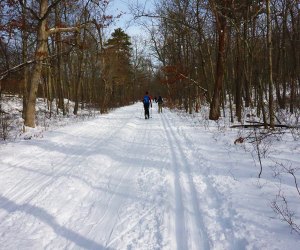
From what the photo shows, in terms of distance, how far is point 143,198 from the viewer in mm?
5312

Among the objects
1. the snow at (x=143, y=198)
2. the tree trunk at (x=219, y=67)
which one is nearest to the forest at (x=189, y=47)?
the tree trunk at (x=219, y=67)

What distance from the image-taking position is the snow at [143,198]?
3873 millimetres

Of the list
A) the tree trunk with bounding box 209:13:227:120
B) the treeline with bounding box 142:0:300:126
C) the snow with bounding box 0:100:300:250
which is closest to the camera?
the snow with bounding box 0:100:300:250

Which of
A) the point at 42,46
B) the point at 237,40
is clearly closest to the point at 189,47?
the point at 237,40

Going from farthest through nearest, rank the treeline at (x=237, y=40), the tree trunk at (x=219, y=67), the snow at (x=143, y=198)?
the tree trunk at (x=219, y=67) < the treeline at (x=237, y=40) < the snow at (x=143, y=198)

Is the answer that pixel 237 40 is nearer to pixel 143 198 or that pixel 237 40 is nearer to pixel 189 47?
pixel 189 47

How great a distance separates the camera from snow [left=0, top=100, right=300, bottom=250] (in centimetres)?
387

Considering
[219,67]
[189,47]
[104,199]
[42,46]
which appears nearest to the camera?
[104,199]

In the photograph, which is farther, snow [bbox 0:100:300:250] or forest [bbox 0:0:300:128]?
forest [bbox 0:0:300:128]

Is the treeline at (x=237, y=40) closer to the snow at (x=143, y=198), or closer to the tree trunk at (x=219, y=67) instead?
the tree trunk at (x=219, y=67)

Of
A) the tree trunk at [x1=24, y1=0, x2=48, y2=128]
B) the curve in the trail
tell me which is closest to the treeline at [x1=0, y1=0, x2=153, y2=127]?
the tree trunk at [x1=24, y1=0, x2=48, y2=128]

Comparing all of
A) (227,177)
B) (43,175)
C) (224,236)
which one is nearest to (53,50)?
(43,175)

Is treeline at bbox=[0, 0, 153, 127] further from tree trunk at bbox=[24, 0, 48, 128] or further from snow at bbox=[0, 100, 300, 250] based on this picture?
snow at bbox=[0, 100, 300, 250]

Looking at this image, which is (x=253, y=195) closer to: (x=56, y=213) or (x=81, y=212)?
(x=81, y=212)
